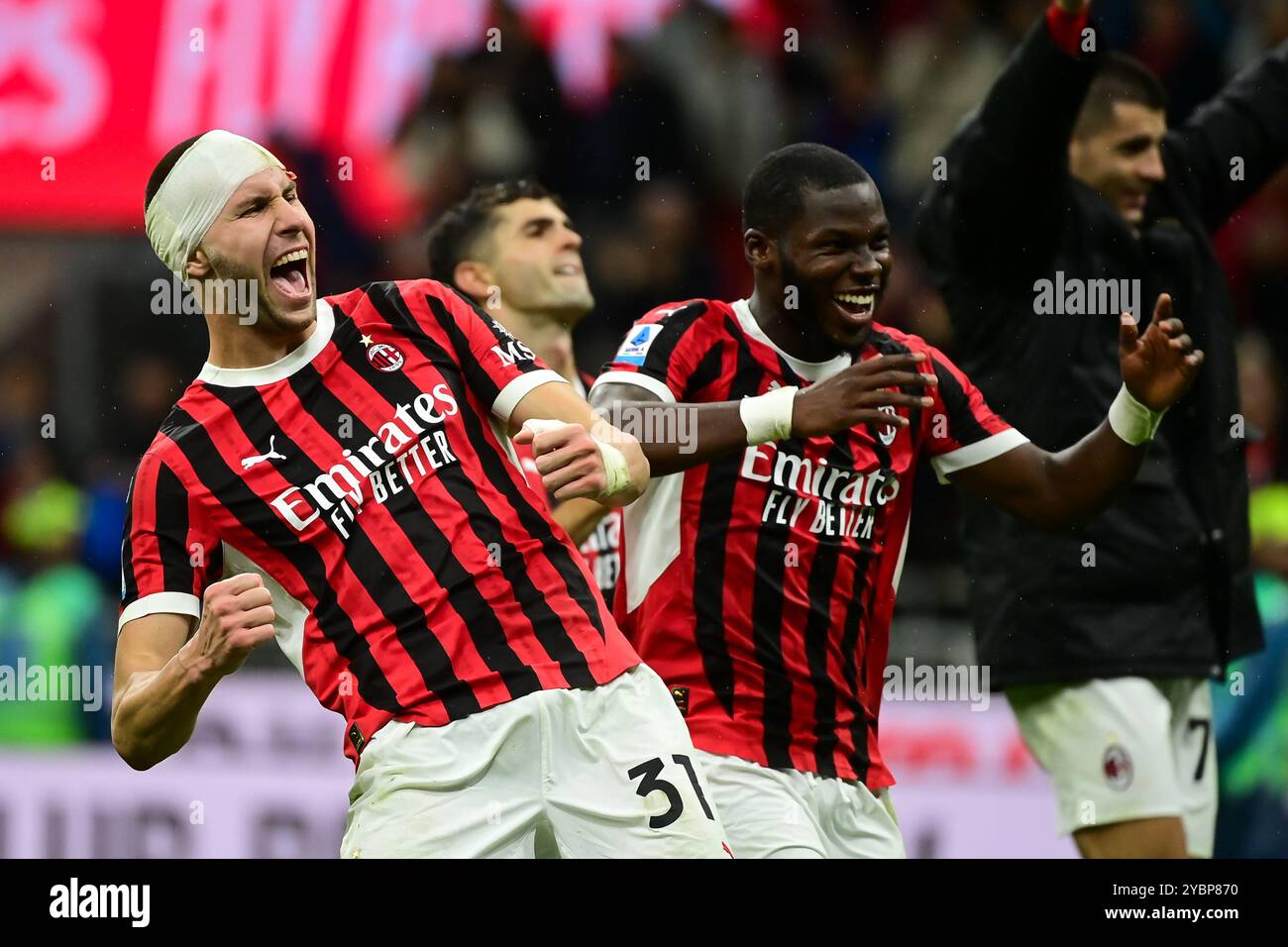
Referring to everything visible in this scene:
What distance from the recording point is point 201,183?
3.89 metres

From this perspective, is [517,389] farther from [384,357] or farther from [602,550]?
[602,550]

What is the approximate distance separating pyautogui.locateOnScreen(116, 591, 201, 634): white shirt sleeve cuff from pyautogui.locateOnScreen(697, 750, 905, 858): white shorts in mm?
1162

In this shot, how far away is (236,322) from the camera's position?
3.82 metres

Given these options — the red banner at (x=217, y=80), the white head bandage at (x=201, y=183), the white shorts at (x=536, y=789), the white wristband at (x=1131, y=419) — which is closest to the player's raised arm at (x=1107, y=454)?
the white wristband at (x=1131, y=419)

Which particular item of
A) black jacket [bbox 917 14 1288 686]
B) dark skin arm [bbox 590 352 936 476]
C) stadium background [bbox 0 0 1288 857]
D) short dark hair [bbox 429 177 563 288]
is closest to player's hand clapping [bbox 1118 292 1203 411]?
dark skin arm [bbox 590 352 936 476]

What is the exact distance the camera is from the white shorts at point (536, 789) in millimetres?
3541

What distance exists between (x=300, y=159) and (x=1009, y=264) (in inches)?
182

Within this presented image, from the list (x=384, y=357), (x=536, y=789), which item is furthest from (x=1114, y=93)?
(x=536, y=789)

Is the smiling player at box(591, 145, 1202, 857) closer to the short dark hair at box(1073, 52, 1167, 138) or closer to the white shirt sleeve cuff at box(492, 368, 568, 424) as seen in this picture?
the white shirt sleeve cuff at box(492, 368, 568, 424)

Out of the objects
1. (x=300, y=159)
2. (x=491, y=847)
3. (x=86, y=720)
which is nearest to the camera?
(x=491, y=847)

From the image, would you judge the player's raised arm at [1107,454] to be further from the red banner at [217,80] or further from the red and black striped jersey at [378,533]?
the red banner at [217,80]

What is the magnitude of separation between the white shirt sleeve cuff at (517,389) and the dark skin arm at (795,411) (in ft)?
0.93
